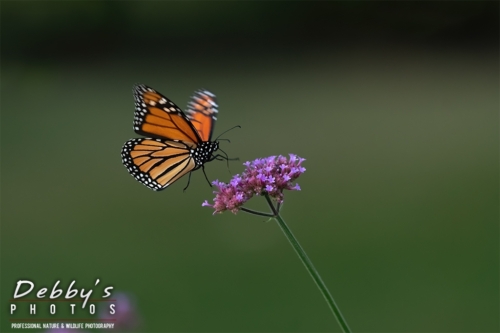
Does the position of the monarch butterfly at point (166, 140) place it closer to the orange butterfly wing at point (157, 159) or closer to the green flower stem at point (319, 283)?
the orange butterfly wing at point (157, 159)

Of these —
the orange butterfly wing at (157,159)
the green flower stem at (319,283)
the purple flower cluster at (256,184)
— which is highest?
the orange butterfly wing at (157,159)

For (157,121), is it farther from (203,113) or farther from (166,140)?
(203,113)

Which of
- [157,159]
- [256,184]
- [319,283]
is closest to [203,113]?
[157,159]

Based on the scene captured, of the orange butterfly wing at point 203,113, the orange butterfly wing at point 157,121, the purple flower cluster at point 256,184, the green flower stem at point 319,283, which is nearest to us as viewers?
the green flower stem at point 319,283

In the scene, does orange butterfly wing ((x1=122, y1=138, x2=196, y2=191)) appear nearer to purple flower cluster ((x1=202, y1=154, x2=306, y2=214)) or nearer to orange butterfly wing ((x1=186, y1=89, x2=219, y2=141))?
orange butterfly wing ((x1=186, y1=89, x2=219, y2=141))

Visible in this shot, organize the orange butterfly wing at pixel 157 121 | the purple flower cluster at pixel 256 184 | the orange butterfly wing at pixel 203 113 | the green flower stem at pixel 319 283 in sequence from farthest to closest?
the orange butterfly wing at pixel 203 113 < the orange butterfly wing at pixel 157 121 < the purple flower cluster at pixel 256 184 < the green flower stem at pixel 319 283

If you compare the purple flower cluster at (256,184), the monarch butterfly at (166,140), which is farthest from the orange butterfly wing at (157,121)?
the purple flower cluster at (256,184)

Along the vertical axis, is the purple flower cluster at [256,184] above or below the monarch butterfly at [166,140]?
below

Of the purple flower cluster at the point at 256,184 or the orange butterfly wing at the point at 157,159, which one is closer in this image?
the purple flower cluster at the point at 256,184
